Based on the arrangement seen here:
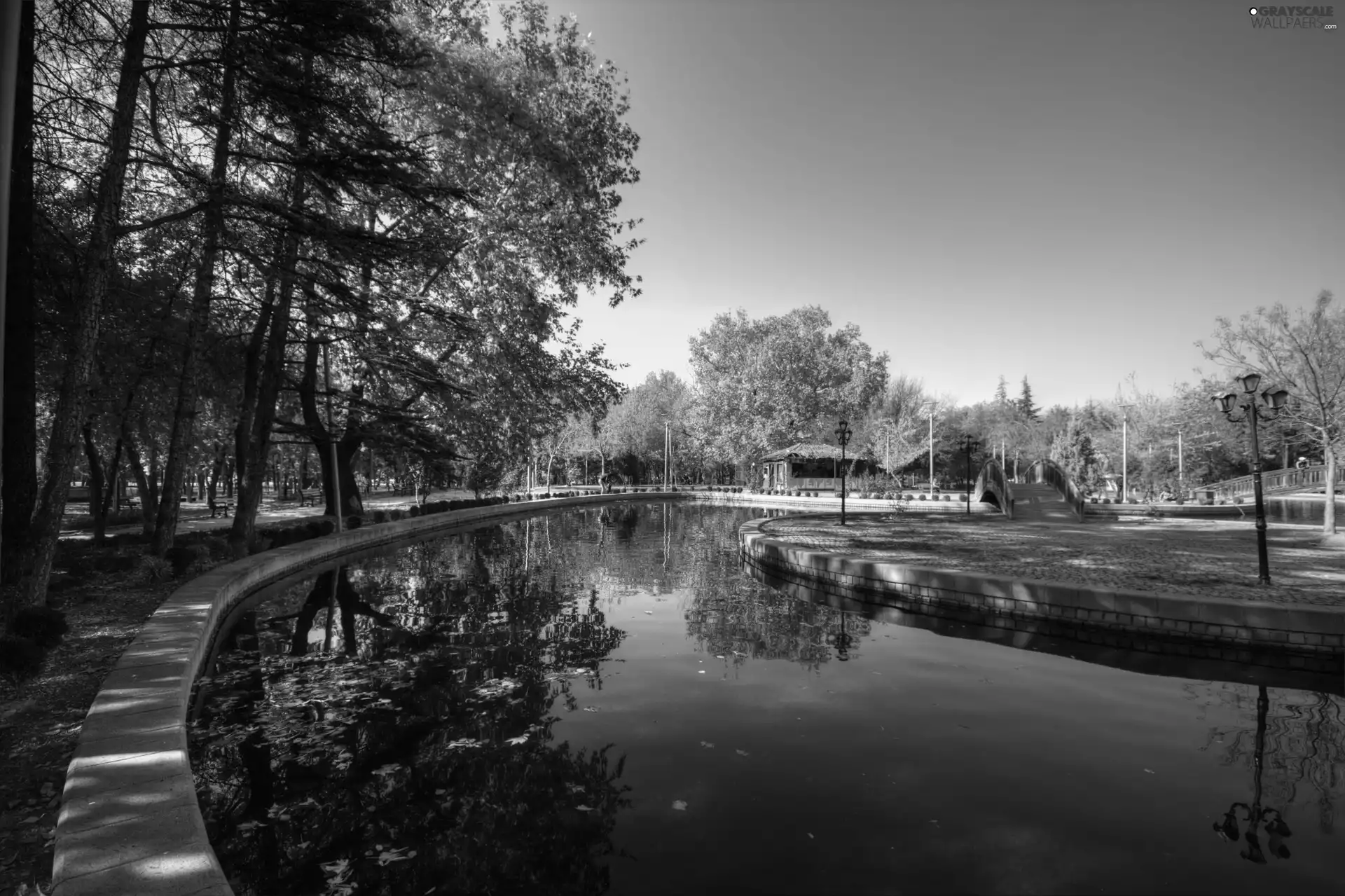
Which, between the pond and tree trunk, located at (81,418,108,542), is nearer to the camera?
the pond

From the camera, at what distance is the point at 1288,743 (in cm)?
593

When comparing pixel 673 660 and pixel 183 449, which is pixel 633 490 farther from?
pixel 673 660

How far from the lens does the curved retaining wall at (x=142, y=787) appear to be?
295 centimetres

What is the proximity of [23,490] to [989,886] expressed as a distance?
37.5 feet

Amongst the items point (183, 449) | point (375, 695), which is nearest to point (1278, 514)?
point (375, 695)

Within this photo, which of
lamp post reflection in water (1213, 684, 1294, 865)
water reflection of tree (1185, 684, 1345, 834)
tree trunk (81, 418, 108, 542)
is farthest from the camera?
tree trunk (81, 418, 108, 542)

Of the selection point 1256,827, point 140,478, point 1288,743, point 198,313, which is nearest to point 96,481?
point 140,478

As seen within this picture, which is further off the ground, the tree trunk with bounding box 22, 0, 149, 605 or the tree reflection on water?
the tree trunk with bounding box 22, 0, 149, 605

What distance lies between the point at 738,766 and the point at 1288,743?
540 centimetres

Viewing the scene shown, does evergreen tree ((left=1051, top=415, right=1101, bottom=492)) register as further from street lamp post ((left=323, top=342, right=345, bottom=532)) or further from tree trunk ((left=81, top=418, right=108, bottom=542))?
tree trunk ((left=81, top=418, right=108, bottom=542))

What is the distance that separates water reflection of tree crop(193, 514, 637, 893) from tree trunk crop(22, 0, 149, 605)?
285cm

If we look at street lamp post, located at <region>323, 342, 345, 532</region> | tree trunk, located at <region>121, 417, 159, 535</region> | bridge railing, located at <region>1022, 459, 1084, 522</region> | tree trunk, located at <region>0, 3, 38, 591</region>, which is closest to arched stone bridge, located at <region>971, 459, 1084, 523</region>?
bridge railing, located at <region>1022, 459, 1084, 522</region>

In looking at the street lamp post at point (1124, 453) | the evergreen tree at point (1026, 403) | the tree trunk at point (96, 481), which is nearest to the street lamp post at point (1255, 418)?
the tree trunk at point (96, 481)

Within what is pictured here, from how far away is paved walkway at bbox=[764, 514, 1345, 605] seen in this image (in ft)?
34.9
